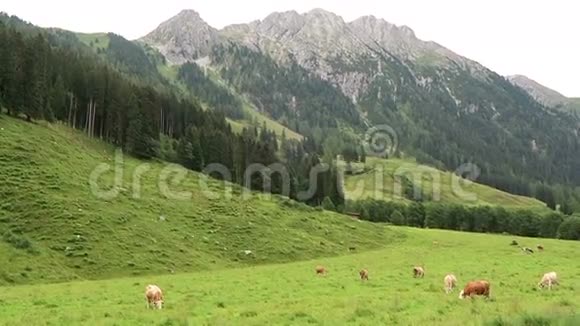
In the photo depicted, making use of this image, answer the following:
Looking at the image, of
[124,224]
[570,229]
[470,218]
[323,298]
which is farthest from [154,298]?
[470,218]

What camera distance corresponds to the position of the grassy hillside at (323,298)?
64.0ft

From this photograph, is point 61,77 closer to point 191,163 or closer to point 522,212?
point 191,163

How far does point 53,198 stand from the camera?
2195 inches

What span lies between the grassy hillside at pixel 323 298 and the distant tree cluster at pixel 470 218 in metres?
68.4

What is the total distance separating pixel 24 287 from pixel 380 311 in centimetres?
2626

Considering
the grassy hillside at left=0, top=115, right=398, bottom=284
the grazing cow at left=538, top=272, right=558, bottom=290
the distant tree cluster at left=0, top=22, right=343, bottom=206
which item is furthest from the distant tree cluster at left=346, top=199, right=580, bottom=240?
the grazing cow at left=538, top=272, right=558, bottom=290

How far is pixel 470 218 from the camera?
402 feet

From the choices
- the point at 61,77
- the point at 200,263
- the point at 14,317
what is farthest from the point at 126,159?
the point at 14,317

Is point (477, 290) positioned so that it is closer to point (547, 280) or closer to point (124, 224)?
point (547, 280)

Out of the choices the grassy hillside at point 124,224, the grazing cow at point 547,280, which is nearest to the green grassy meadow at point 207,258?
the grassy hillside at point 124,224

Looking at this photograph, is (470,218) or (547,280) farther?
(470,218)

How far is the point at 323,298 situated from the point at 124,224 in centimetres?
3290

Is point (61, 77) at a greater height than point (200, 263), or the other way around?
point (61, 77)

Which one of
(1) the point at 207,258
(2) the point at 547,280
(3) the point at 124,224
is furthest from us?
(3) the point at 124,224
